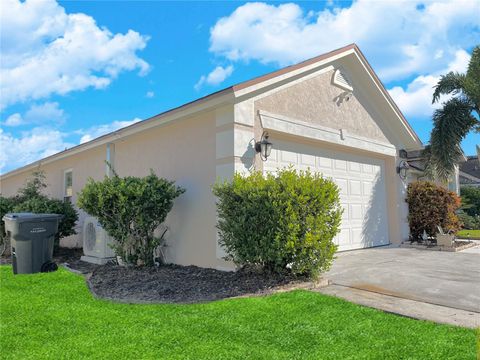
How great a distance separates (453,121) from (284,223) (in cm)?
994

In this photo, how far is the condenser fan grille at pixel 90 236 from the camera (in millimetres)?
8766

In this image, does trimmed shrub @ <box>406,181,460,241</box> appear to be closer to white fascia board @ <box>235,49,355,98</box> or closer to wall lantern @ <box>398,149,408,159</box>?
wall lantern @ <box>398,149,408,159</box>

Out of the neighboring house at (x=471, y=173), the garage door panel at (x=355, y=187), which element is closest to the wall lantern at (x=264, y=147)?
the garage door panel at (x=355, y=187)

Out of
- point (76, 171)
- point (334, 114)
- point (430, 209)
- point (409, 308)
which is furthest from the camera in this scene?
point (76, 171)

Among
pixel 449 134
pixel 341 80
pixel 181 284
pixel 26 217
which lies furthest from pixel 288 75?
pixel 449 134

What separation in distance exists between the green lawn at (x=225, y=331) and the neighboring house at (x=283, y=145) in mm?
2714

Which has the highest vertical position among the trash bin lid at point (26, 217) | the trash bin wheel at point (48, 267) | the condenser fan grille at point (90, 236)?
the trash bin lid at point (26, 217)

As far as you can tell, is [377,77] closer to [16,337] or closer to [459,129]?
[459,129]

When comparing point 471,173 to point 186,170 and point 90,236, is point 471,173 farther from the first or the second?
point 90,236

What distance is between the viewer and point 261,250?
18.3 ft

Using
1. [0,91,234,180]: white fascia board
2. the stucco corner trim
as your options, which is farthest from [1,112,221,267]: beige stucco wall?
the stucco corner trim

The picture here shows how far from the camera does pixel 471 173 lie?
33.4 m

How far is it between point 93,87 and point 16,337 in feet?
30.6

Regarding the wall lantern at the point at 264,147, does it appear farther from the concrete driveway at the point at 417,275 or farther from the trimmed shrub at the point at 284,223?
the concrete driveway at the point at 417,275
